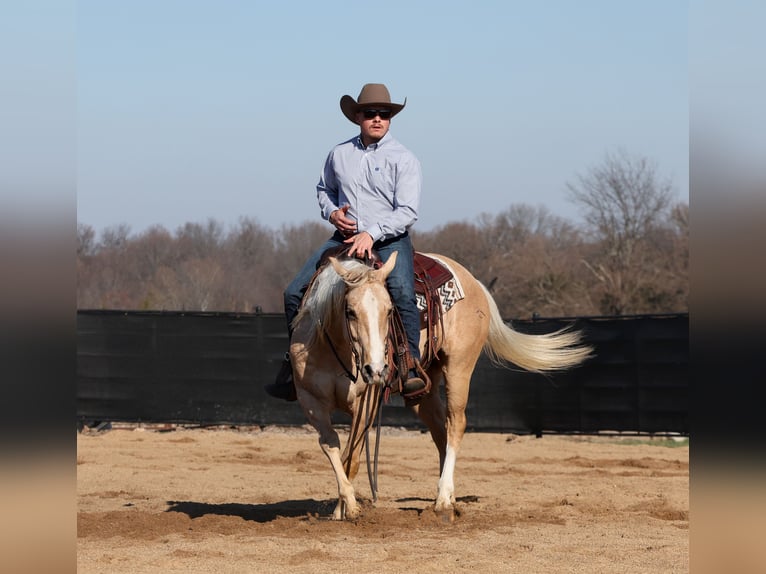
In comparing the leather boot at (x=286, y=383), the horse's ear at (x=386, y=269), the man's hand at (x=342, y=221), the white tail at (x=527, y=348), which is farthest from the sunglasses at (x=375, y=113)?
the white tail at (x=527, y=348)

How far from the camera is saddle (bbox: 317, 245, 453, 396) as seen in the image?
247 inches

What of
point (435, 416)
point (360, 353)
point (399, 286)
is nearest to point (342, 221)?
point (399, 286)

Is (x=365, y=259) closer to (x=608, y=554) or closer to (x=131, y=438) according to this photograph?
(x=608, y=554)

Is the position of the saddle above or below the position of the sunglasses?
below

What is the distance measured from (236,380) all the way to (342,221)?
812 cm

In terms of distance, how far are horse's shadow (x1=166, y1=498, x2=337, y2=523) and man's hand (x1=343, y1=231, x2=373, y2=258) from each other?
Answer: 1841 mm

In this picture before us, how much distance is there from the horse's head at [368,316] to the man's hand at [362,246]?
1.17 feet

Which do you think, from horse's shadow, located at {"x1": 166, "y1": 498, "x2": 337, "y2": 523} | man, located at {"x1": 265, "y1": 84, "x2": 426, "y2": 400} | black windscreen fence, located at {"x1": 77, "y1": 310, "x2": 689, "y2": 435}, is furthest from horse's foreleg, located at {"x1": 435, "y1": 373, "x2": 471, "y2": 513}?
black windscreen fence, located at {"x1": 77, "y1": 310, "x2": 689, "y2": 435}

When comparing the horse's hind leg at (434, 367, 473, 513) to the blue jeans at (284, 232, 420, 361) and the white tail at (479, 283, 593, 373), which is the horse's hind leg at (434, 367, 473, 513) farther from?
the white tail at (479, 283, 593, 373)

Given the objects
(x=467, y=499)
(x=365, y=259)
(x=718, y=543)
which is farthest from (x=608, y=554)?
(x=718, y=543)

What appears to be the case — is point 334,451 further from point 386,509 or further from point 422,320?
point 422,320

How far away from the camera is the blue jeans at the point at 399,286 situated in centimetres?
631

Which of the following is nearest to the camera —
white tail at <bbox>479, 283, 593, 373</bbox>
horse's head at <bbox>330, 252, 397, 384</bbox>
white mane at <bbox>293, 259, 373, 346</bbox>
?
horse's head at <bbox>330, 252, 397, 384</bbox>

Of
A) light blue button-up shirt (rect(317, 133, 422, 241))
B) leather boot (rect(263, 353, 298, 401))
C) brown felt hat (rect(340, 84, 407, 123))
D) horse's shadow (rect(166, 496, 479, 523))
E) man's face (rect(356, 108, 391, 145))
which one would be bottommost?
horse's shadow (rect(166, 496, 479, 523))
